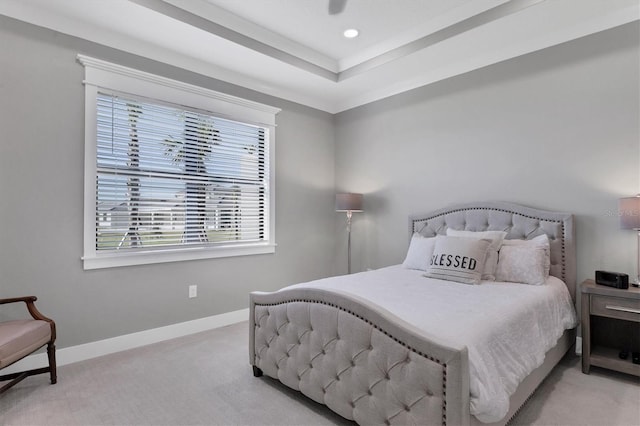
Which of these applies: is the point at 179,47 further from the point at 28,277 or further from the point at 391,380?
the point at 391,380

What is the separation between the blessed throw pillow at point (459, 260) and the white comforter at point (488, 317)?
3.6 inches

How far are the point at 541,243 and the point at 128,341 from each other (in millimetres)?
3608

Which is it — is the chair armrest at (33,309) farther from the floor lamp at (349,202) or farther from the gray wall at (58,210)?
the floor lamp at (349,202)

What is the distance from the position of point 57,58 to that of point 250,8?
1578mm

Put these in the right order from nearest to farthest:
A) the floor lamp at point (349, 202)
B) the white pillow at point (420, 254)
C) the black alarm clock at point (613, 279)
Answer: the black alarm clock at point (613, 279) < the white pillow at point (420, 254) < the floor lamp at point (349, 202)

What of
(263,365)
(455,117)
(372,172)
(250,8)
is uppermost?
(250,8)

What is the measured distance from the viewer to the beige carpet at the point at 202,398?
196cm

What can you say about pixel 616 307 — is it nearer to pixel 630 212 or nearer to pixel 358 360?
pixel 630 212

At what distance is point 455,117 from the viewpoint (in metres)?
3.63

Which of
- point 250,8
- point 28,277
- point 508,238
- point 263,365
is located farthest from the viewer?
point 508,238

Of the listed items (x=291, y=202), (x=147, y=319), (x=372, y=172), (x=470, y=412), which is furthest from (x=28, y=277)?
Answer: (x=372, y=172)

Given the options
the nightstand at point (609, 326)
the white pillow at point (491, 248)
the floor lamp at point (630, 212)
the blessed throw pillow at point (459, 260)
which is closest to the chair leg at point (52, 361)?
the blessed throw pillow at point (459, 260)

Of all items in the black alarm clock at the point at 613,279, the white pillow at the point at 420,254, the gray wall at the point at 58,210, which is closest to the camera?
the black alarm clock at the point at 613,279

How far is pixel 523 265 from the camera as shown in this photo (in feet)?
8.80
